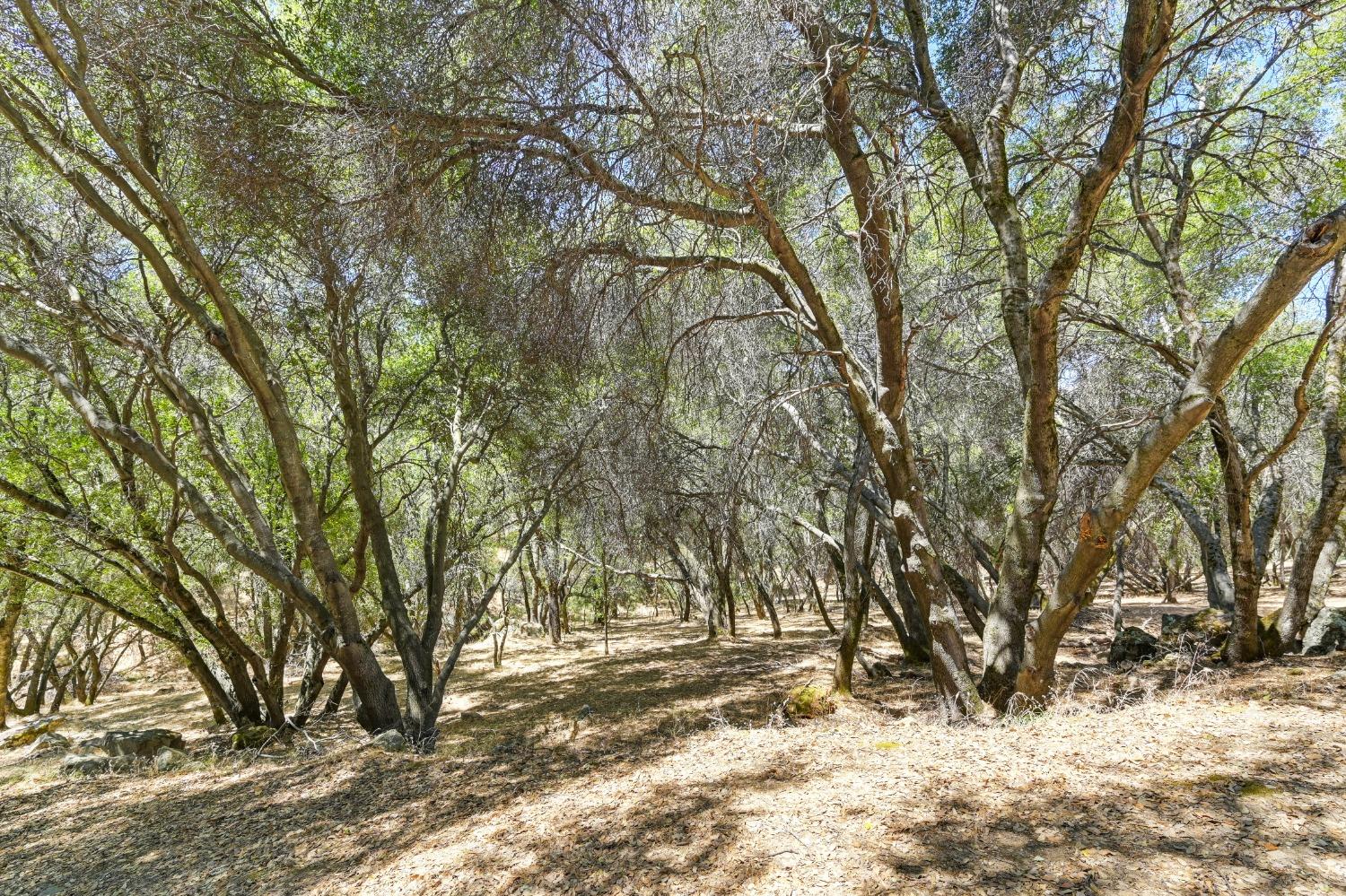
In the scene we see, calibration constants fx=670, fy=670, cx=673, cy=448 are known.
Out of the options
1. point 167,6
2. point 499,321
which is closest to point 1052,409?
point 499,321

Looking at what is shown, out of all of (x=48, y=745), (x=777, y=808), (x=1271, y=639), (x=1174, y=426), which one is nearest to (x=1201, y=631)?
(x=1271, y=639)

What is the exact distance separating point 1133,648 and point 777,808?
634 cm

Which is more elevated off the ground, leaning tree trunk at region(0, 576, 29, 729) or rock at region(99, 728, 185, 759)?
leaning tree trunk at region(0, 576, 29, 729)

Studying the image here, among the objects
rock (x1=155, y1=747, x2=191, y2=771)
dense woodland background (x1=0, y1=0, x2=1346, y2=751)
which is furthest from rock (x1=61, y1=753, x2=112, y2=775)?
dense woodland background (x1=0, y1=0, x2=1346, y2=751)

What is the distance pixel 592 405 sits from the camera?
8.34 meters

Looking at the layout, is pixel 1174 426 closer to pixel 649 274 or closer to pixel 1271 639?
pixel 649 274

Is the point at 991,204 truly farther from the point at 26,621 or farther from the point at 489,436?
the point at 26,621

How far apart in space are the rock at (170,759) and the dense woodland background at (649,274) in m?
1.13

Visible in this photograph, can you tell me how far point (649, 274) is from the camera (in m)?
5.56

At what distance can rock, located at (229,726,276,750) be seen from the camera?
721 centimetres

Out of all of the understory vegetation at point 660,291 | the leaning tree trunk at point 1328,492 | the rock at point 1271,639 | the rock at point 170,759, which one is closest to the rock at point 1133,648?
the understory vegetation at point 660,291

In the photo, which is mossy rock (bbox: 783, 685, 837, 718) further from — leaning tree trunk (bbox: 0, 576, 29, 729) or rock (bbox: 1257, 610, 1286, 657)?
leaning tree trunk (bbox: 0, 576, 29, 729)

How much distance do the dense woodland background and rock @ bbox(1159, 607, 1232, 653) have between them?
0.49m

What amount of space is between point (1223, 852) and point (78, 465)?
10.8 m
